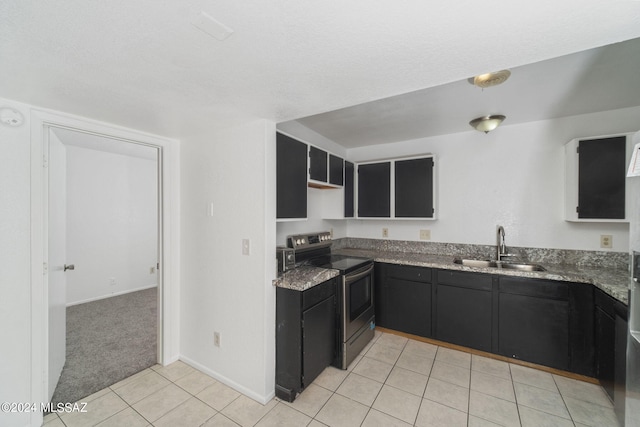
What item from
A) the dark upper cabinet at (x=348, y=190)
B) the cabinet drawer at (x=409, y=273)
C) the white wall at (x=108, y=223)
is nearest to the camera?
the cabinet drawer at (x=409, y=273)

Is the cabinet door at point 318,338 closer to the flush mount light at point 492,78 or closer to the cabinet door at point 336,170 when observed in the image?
the cabinet door at point 336,170

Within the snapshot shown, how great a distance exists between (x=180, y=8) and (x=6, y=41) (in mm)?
810

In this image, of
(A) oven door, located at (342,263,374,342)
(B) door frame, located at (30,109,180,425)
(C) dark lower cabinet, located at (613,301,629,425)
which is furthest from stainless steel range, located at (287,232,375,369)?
(C) dark lower cabinet, located at (613,301,629,425)

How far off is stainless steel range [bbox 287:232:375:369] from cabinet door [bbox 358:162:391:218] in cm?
70

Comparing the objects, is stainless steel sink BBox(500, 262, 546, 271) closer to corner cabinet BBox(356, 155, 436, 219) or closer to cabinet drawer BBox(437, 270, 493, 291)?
cabinet drawer BBox(437, 270, 493, 291)

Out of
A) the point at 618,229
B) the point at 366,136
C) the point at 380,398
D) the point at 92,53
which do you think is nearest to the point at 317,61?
the point at 92,53

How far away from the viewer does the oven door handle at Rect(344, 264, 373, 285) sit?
2377 millimetres

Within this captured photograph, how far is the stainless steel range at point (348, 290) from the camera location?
234 cm

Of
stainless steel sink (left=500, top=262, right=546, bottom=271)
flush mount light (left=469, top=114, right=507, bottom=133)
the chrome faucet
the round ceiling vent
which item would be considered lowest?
stainless steel sink (left=500, top=262, right=546, bottom=271)

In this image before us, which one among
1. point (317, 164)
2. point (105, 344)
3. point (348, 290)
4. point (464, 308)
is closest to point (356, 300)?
point (348, 290)

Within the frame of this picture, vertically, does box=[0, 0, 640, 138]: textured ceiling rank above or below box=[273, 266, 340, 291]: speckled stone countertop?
above

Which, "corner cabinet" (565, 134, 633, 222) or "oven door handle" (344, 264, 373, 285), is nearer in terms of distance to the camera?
"corner cabinet" (565, 134, 633, 222)

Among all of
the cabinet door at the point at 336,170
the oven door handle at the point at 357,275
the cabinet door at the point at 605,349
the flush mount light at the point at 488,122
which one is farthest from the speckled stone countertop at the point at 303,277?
the cabinet door at the point at 605,349

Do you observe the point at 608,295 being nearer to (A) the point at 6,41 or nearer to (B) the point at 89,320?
(A) the point at 6,41
